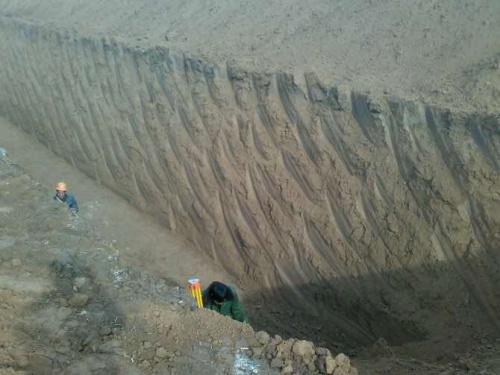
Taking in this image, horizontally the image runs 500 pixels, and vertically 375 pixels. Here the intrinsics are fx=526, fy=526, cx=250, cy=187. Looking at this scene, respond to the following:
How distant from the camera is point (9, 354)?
11.5 feet

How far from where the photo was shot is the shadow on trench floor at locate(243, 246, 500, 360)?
5516mm

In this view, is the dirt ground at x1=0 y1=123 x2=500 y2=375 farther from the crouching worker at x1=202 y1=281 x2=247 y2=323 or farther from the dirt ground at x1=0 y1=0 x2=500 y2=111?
the dirt ground at x1=0 y1=0 x2=500 y2=111

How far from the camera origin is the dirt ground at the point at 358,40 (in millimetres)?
5867

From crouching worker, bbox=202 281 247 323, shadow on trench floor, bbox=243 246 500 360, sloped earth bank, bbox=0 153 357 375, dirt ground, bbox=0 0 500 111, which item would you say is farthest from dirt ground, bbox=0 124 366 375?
dirt ground, bbox=0 0 500 111

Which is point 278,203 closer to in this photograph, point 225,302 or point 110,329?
point 225,302

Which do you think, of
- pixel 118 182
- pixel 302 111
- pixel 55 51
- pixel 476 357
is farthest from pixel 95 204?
pixel 476 357

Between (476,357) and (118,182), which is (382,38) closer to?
(476,357)

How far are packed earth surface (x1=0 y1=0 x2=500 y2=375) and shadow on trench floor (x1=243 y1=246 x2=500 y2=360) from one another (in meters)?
0.02

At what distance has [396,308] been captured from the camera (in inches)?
239

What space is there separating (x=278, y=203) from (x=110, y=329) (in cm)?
366

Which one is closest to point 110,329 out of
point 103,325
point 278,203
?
point 103,325

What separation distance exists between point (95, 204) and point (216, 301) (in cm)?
541

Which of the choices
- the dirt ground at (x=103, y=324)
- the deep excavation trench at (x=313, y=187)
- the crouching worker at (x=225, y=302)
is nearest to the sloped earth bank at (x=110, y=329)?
the dirt ground at (x=103, y=324)

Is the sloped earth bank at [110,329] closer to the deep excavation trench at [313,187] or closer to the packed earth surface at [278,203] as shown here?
the packed earth surface at [278,203]
